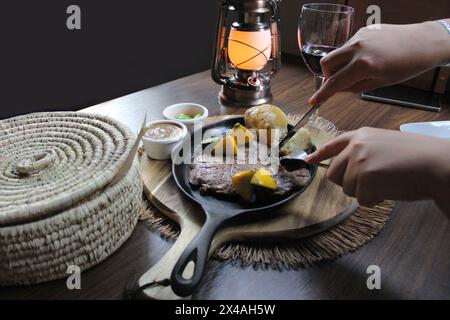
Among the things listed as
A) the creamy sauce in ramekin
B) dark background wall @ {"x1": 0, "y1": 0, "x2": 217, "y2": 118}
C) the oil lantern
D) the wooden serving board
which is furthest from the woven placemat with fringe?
dark background wall @ {"x1": 0, "y1": 0, "x2": 217, "y2": 118}

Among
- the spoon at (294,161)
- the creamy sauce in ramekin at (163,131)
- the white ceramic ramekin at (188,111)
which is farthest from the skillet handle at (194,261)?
the white ceramic ramekin at (188,111)

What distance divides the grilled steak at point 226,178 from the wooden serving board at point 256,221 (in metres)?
0.03

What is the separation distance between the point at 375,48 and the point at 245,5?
0.54 metres

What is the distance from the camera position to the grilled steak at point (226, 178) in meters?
0.82

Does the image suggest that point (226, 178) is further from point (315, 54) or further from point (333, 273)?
point (315, 54)

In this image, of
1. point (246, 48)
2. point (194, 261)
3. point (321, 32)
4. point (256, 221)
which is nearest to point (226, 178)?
point (256, 221)

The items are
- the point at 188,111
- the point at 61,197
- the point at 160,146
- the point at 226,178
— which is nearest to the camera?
the point at 61,197

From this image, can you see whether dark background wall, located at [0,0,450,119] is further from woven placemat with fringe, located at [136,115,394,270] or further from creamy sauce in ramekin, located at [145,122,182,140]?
woven placemat with fringe, located at [136,115,394,270]

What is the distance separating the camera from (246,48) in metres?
1.32

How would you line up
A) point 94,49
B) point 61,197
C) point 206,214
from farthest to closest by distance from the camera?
point 94,49 < point 206,214 < point 61,197

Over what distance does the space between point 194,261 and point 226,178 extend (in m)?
0.26

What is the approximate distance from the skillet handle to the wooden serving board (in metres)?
0.04
